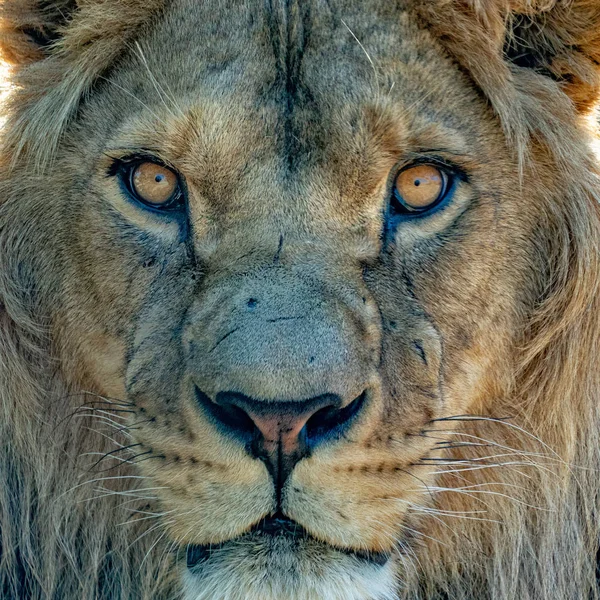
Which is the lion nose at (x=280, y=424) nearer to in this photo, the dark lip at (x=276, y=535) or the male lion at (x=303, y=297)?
the male lion at (x=303, y=297)

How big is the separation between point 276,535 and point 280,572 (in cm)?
9

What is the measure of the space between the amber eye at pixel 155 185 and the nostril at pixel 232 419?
27.1 inches

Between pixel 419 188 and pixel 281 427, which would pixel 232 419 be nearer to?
pixel 281 427

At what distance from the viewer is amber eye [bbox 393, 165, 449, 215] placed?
2.64 metres

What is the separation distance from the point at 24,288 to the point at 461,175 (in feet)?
4.26

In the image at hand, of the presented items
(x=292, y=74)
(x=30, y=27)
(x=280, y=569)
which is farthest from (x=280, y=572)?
(x=30, y=27)

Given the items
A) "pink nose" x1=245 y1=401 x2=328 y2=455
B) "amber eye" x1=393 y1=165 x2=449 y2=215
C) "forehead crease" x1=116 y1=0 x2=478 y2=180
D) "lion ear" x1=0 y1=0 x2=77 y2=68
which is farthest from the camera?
"lion ear" x1=0 y1=0 x2=77 y2=68

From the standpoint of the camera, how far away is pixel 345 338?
7.56 ft

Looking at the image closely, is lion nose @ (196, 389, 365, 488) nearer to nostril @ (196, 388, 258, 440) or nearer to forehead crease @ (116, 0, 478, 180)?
nostril @ (196, 388, 258, 440)

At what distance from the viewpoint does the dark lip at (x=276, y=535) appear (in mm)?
2229

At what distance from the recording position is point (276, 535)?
224 cm

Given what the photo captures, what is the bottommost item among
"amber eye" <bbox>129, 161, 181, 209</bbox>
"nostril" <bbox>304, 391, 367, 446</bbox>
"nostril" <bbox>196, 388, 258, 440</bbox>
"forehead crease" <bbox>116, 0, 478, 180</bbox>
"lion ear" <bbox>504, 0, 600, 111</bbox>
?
"nostril" <bbox>196, 388, 258, 440</bbox>

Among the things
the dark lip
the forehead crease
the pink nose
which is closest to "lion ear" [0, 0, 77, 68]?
the forehead crease

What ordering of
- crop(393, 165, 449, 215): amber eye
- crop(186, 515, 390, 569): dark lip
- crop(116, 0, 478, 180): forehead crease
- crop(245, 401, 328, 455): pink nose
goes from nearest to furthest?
1. crop(245, 401, 328, 455): pink nose
2. crop(186, 515, 390, 569): dark lip
3. crop(116, 0, 478, 180): forehead crease
4. crop(393, 165, 449, 215): amber eye
